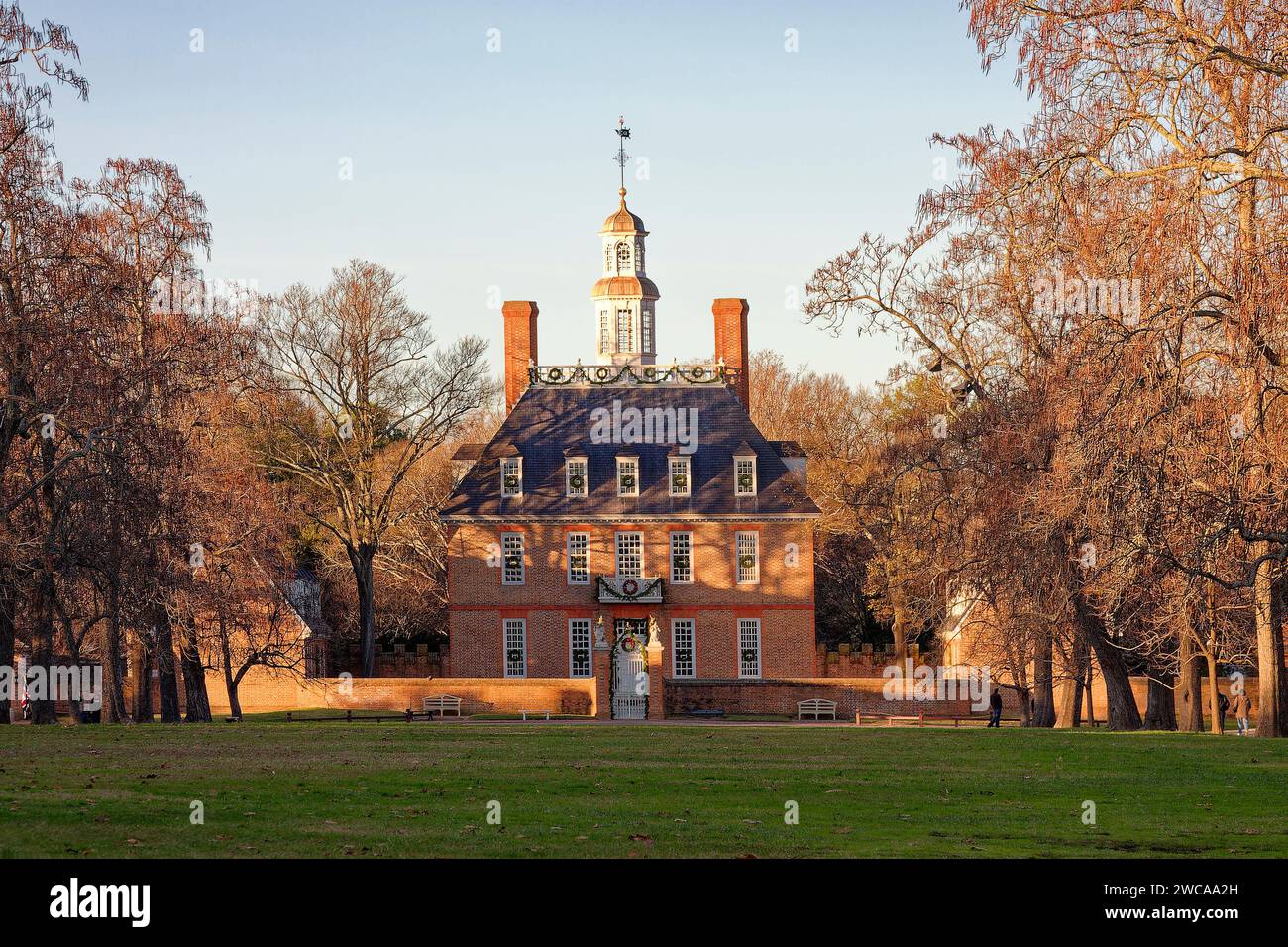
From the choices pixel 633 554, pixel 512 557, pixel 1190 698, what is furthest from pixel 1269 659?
pixel 512 557

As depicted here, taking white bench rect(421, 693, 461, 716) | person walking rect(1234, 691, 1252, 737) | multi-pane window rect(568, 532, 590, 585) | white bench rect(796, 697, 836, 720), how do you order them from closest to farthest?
person walking rect(1234, 691, 1252, 737), white bench rect(796, 697, 836, 720), white bench rect(421, 693, 461, 716), multi-pane window rect(568, 532, 590, 585)

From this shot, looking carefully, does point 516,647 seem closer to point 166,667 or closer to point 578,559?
point 578,559

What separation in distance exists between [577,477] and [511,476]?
7.82ft

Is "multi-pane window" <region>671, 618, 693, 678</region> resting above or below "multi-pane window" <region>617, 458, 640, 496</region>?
below

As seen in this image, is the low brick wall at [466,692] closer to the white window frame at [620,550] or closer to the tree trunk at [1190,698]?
the white window frame at [620,550]

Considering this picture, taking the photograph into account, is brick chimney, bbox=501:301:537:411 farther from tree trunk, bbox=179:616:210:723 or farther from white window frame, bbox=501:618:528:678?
tree trunk, bbox=179:616:210:723

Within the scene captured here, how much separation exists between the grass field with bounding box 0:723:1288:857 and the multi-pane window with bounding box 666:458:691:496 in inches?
1260

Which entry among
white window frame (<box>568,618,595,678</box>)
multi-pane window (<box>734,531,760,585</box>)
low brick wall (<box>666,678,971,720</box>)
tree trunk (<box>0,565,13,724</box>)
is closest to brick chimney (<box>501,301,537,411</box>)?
white window frame (<box>568,618,595,678</box>)

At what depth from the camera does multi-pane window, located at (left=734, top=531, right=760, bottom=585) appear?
59344mm

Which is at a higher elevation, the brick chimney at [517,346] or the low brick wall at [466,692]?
the brick chimney at [517,346]

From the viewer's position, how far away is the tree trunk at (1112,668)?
116 ft

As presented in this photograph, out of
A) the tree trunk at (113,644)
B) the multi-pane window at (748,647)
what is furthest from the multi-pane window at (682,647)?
the tree trunk at (113,644)

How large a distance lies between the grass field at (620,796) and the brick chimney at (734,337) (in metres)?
37.7
